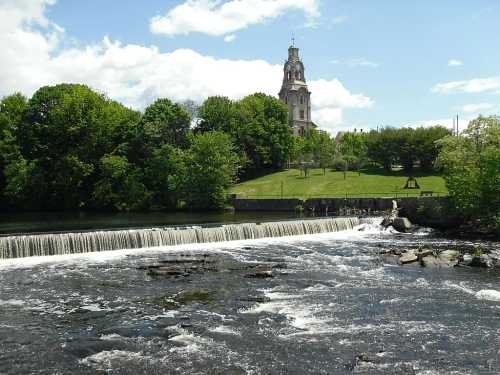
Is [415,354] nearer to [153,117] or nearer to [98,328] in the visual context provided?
[98,328]

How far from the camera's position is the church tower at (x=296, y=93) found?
13638 centimetres

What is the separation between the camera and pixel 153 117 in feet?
255

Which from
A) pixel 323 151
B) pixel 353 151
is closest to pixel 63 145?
pixel 323 151

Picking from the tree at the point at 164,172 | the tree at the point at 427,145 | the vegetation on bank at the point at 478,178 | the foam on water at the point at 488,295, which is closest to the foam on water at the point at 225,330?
the foam on water at the point at 488,295

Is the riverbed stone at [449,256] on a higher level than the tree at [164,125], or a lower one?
lower

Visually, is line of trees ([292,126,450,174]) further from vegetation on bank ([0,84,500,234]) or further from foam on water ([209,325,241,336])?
foam on water ([209,325,241,336])

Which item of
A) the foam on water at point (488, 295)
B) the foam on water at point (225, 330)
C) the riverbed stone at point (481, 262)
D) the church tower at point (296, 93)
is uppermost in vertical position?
the church tower at point (296, 93)

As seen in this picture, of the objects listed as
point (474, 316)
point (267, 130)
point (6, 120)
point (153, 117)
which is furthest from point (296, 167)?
point (474, 316)

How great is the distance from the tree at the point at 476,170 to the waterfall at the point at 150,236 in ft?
34.4

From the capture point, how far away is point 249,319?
20328mm

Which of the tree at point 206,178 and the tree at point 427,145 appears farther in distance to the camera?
the tree at point 427,145

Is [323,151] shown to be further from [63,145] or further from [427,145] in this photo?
[63,145]

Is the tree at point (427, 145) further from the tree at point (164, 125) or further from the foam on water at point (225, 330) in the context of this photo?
the foam on water at point (225, 330)

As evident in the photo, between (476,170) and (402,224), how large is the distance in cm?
830
